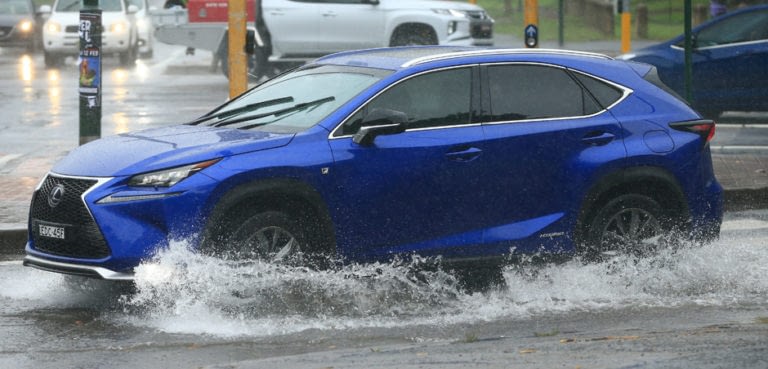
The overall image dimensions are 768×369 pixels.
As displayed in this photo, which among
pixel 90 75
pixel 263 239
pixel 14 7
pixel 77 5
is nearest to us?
pixel 263 239

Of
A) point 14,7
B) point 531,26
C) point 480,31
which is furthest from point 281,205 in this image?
point 14,7

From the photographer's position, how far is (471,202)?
830 cm

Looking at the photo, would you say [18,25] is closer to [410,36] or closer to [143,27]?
[143,27]

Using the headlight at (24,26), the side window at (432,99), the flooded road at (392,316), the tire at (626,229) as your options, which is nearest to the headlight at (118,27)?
the headlight at (24,26)

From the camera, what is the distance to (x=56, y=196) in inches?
312

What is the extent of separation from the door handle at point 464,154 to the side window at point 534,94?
277 millimetres

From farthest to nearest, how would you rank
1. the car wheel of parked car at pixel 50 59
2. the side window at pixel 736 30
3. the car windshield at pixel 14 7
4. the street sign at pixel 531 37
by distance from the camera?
the car windshield at pixel 14 7
the car wheel of parked car at pixel 50 59
the side window at pixel 736 30
the street sign at pixel 531 37

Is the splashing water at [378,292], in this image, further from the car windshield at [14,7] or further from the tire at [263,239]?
the car windshield at [14,7]

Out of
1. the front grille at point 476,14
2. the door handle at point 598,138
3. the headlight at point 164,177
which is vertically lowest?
the headlight at point 164,177

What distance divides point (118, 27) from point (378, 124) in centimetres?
2303

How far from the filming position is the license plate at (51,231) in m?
7.88

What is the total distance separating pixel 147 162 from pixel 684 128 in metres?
3.31

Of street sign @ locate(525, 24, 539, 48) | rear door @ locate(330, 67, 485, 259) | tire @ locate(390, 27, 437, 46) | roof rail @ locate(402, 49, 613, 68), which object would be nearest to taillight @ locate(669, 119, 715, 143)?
roof rail @ locate(402, 49, 613, 68)

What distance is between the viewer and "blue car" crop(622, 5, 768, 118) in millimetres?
17562
